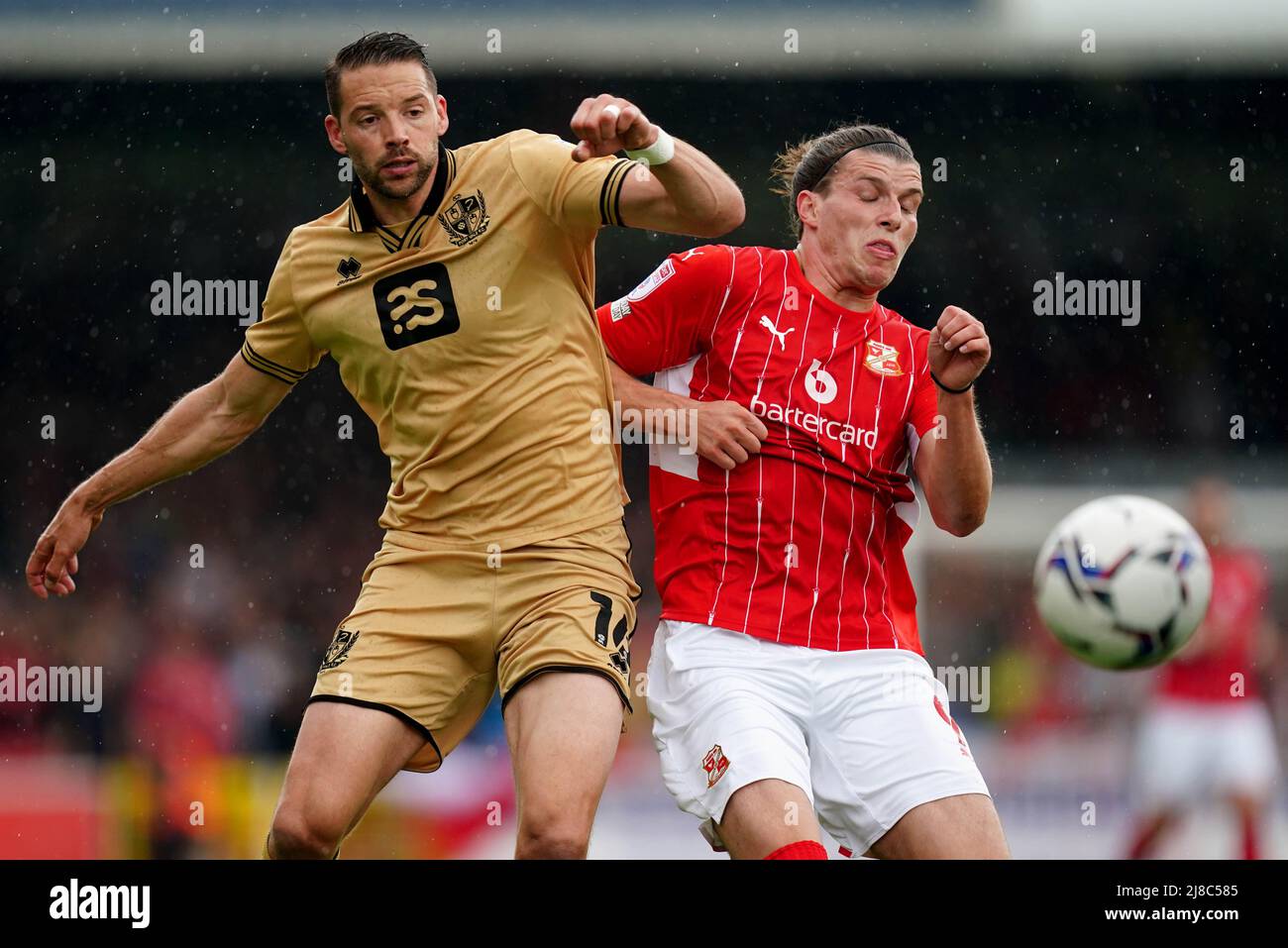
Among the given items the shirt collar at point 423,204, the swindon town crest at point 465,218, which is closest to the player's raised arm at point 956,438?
the swindon town crest at point 465,218

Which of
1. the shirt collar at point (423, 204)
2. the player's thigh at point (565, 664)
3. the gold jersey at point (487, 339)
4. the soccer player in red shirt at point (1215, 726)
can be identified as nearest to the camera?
the player's thigh at point (565, 664)

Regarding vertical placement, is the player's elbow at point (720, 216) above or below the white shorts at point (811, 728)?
above

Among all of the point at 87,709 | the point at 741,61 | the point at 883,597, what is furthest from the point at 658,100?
the point at 883,597

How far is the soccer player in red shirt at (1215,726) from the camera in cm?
805

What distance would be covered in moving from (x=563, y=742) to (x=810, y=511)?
96 cm

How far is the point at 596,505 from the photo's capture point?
4207 mm

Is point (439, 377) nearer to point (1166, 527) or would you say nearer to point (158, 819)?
point (1166, 527)

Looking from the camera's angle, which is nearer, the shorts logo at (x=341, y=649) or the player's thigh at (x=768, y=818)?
the player's thigh at (x=768, y=818)

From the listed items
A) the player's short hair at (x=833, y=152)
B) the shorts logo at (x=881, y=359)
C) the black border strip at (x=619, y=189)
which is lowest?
the shorts logo at (x=881, y=359)

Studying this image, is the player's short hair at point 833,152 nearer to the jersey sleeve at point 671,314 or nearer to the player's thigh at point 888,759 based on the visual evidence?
the jersey sleeve at point 671,314

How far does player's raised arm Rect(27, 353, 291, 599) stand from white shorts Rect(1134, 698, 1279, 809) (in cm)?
538

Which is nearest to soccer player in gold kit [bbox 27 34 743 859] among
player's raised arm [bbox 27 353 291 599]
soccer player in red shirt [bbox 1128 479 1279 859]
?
player's raised arm [bbox 27 353 291 599]

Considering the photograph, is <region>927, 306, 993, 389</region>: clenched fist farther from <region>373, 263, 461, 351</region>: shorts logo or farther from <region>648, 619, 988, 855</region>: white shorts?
<region>373, 263, 461, 351</region>: shorts logo

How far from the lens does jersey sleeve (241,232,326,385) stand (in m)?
4.41
